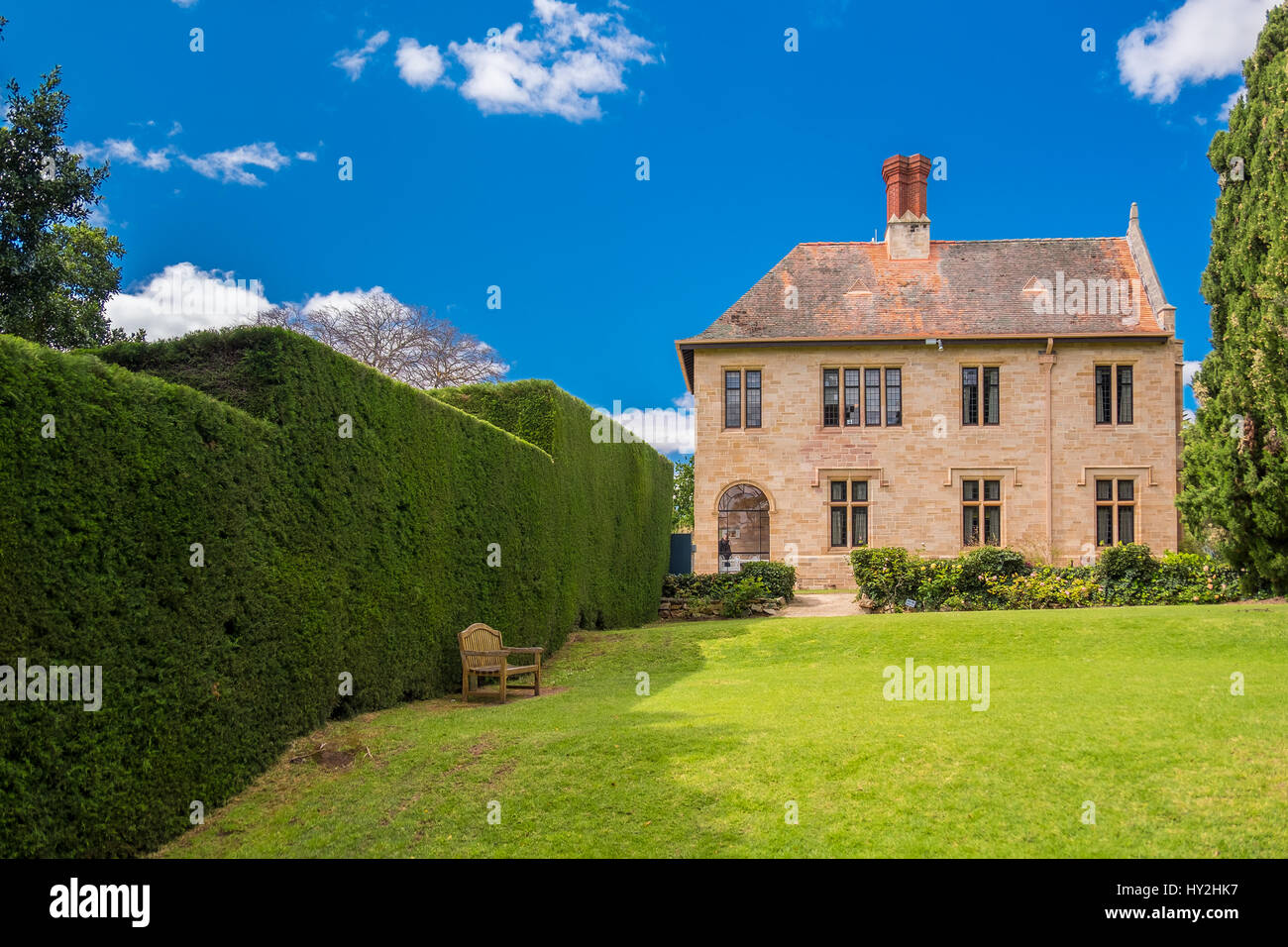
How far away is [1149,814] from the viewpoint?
6.02 meters

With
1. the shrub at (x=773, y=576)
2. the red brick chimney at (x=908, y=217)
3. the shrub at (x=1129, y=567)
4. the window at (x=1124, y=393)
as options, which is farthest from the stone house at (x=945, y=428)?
the shrub at (x=1129, y=567)

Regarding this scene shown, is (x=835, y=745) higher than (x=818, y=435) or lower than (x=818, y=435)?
lower

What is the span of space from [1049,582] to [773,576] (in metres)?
6.79

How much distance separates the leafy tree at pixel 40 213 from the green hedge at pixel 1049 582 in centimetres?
2100

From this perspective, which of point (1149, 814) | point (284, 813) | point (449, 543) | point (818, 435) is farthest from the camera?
point (818, 435)

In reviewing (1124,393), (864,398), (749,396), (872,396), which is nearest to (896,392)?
(872,396)

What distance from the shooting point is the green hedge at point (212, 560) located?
5008 millimetres

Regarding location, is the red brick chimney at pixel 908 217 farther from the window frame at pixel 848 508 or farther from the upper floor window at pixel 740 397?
→ the window frame at pixel 848 508

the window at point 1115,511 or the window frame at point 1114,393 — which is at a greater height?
the window frame at point 1114,393
